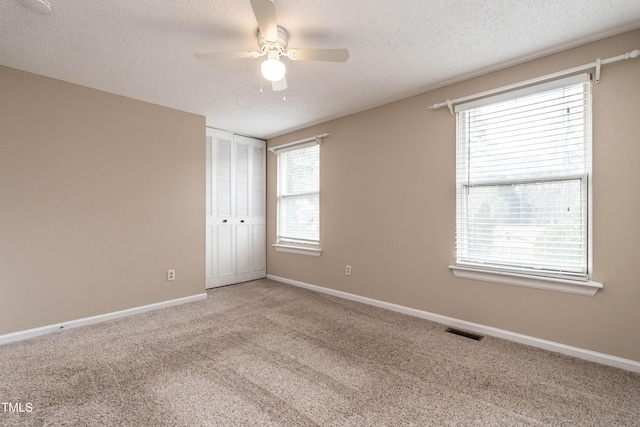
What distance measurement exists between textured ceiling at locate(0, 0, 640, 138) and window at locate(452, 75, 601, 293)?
0.40 m

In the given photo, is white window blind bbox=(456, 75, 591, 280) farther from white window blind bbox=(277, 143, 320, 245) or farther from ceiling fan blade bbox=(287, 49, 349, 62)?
white window blind bbox=(277, 143, 320, 245)

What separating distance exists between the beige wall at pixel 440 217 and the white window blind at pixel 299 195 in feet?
0.59

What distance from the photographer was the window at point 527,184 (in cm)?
230

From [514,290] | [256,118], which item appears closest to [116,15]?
[256,118]

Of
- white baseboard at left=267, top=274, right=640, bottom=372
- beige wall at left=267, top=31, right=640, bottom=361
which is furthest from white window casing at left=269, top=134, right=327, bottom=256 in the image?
white baseboard at left=267, top=274, right=640, bottom=372

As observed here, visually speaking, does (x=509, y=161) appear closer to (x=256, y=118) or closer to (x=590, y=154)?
(x=590, y=154)

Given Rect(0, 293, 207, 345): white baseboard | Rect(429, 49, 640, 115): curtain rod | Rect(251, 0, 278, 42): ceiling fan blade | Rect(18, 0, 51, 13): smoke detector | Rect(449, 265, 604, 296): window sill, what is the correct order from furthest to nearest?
Rect(0, 293, 207, 345): white baseboard, Rect(449, 265, 604, 296): window sill, Rect(429, 49, 640, 115): curtain rod, Rect(18, 0, 51, 13): smoke detector, Rect(251, 0, 278, 42): ceiling fan blade

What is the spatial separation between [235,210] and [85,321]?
7.49ft

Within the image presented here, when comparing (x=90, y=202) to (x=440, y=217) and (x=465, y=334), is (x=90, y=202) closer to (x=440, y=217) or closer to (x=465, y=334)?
(x=440, y=217)

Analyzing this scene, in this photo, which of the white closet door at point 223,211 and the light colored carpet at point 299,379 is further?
the white closet door at point 223,211

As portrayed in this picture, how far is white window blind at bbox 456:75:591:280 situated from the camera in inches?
90.9

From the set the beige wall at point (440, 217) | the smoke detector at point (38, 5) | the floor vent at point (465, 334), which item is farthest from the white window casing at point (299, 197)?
the smoke detector at point (38, 5)

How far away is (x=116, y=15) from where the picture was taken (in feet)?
6.40

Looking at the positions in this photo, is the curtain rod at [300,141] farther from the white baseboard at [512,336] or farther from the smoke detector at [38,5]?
the smoke detector at [38,5]
